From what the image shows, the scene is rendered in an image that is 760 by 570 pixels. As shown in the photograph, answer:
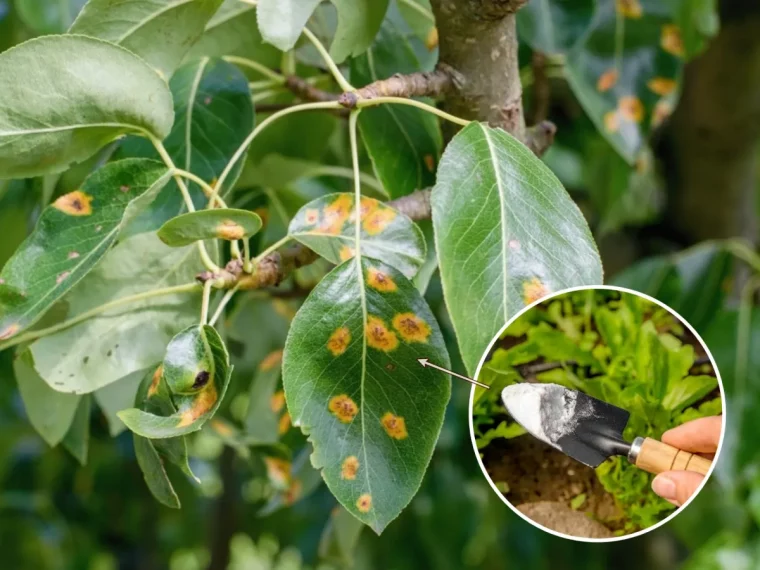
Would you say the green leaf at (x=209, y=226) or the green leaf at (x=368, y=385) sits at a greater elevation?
the green leaf at (x=209, y=226)

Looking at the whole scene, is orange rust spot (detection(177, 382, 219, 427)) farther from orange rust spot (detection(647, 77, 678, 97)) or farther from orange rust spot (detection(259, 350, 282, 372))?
orange rust spot (detection(647, 77, 678, 97))

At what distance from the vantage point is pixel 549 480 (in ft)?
1.12

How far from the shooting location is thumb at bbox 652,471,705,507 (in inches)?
12.8

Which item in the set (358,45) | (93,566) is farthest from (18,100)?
(93,566)

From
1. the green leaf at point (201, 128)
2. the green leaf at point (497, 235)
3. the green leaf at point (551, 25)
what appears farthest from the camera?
the green leaf at point (551, 25)

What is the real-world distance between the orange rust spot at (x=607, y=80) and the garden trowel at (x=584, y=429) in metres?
0.35

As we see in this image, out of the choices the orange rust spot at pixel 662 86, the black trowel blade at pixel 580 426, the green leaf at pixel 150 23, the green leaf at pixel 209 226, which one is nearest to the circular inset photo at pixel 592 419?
the black trowel blade at pixel 580 426

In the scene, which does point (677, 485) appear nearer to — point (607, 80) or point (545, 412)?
point (545, 412)

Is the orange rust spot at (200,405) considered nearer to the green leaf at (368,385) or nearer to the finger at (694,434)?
the green leaf at (368,385)

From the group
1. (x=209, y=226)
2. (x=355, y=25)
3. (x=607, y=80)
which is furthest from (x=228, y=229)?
(x=607, y=80)

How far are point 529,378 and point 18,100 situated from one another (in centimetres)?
23

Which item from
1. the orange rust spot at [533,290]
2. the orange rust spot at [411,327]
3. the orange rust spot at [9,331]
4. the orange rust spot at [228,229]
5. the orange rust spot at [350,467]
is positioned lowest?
the orange rust spot at [350,467]

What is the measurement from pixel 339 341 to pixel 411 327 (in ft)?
0.09

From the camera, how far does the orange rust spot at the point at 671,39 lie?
64 centimetres
